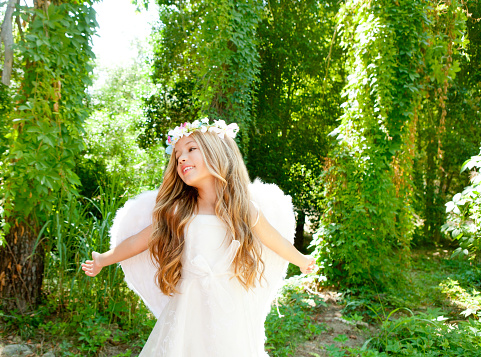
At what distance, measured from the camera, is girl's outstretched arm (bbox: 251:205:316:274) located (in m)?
2.07

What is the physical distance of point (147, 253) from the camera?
2152 millimetres

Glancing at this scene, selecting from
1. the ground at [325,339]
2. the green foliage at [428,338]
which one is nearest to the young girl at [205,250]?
the ground at [325,339]

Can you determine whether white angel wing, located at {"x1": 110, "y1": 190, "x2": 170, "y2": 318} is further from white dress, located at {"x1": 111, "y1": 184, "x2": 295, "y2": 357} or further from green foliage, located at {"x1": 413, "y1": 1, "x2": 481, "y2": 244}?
green foliage, located at {"x1": 413, "y1": 1, "x2": 481, "y2": 244}

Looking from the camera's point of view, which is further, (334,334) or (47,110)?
(334,334)

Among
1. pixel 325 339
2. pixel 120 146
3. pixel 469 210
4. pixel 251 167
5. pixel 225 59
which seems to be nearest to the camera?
pixel 325 339

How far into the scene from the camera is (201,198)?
82.1 inches

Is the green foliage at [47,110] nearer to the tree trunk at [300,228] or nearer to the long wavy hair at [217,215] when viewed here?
the long wavy hair at [217,215]

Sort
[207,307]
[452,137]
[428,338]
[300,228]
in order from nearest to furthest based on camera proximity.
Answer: [207,307]
[428,338]
[452,137]
[300,228]

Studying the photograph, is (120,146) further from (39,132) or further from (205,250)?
(205,250)

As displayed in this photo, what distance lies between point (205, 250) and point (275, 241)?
0.37 meters

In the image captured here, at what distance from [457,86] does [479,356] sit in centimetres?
662

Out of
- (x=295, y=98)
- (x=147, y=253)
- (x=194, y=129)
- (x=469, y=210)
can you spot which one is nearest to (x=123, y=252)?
(x=147, y=253)

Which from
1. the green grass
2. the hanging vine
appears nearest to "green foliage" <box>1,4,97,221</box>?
the hanging vine

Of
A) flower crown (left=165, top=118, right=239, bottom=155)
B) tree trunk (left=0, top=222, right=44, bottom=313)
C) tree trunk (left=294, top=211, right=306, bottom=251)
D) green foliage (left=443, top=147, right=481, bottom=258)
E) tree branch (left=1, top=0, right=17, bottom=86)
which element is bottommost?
tree trunk (left=0, top=222, right=44, bottom=313)
